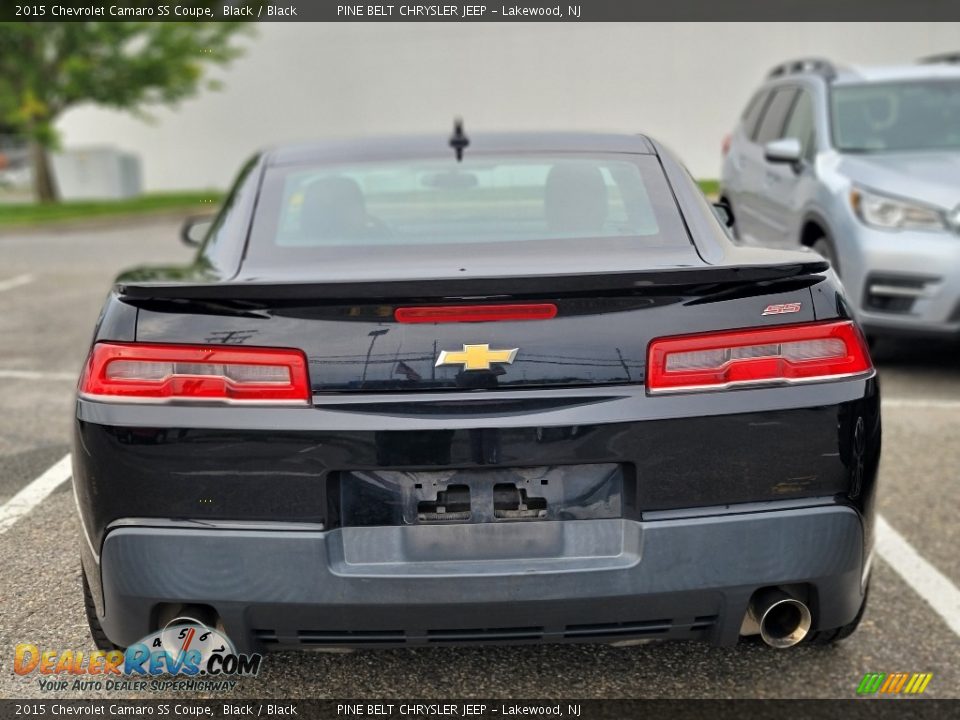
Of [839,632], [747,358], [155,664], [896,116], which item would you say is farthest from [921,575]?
[896,116]

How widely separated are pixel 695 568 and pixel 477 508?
19.2 inches

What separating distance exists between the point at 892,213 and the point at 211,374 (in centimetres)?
506

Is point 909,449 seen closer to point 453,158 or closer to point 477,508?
point 453,158

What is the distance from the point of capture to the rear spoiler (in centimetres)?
232

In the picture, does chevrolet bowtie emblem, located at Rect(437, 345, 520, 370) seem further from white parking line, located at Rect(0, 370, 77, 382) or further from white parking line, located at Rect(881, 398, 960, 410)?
white parking line, located at Rect(0, 370, 77, 382)

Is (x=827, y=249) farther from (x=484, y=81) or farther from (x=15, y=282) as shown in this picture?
(x=484, y=81)

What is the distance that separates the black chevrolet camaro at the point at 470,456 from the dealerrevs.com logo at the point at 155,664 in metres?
0.09

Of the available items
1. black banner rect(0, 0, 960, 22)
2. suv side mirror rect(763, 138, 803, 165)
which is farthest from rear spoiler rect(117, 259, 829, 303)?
black banner rect(0, 0, 960, 22)

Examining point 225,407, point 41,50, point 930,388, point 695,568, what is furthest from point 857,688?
point 41,50

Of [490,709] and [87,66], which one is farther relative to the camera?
[87,66]

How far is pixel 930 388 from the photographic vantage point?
643cm

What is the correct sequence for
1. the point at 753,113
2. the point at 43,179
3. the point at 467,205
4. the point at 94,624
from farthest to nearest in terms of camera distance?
the point at 43,179, the point at 753,113, the point at 467,205, the point at 94,624

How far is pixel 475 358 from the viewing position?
90.9 inches

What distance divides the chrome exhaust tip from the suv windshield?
5.17m
